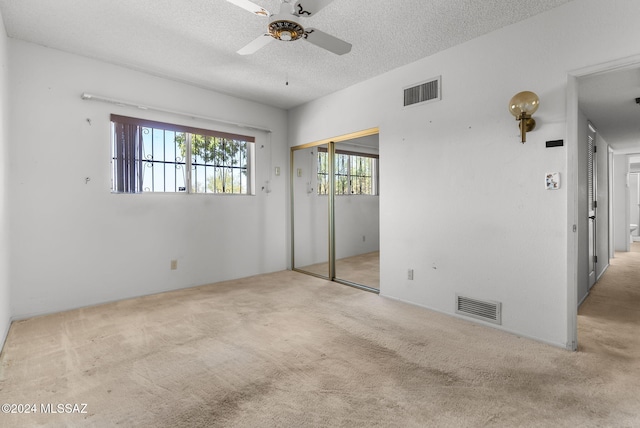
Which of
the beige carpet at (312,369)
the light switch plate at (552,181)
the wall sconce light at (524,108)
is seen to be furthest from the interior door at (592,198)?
the wall sconce light at (524,108)

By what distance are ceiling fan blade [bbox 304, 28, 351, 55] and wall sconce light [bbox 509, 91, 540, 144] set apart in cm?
147

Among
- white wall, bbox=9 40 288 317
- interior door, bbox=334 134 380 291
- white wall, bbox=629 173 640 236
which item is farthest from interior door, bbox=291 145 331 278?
white wall, bbox=629 173 640 236

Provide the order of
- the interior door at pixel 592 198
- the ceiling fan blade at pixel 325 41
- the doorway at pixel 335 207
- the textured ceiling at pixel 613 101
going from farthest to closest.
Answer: the doorway at pixel 335 207
the interior door at pixel 592 198
the textured ceiling at pixel 613 101
the ceiling fan blade at pixel 325 41

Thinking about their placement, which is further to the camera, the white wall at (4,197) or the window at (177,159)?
the window at (177,159)

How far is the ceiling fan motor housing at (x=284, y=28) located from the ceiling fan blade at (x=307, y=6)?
6cm

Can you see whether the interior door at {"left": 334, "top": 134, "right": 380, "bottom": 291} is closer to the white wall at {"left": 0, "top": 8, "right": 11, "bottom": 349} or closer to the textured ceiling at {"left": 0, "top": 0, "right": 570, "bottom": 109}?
the textured ceiling at {"left": 0, "top": 0, "right": 570, "bottom": 109}

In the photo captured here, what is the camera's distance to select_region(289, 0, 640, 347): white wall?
2545 mm

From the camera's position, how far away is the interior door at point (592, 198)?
13.0 ft

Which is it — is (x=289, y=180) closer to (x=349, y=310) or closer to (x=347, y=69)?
(x=347, y=69)

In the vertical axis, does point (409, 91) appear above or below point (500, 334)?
above

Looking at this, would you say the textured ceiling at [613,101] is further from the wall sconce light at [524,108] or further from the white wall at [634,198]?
the white wall at [634,198]

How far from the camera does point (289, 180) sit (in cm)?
551

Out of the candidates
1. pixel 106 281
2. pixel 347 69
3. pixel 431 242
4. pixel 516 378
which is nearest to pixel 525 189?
pixel 431 242

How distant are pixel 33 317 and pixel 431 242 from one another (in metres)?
4.25
